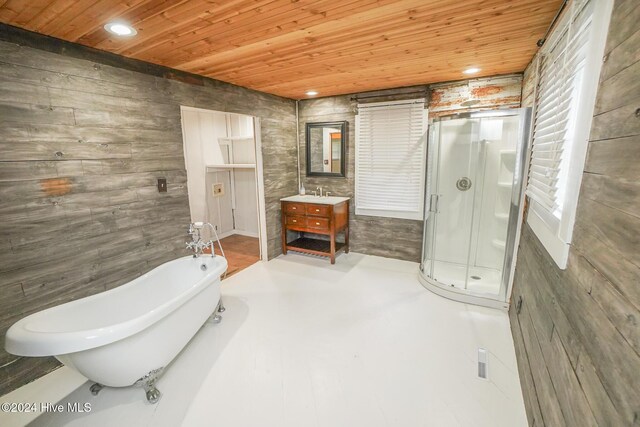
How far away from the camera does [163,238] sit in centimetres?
270

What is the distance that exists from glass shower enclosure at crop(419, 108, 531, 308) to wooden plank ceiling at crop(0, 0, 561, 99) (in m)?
0.65

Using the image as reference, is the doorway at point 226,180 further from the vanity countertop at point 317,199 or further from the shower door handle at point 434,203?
the shower door handle at point 434,203

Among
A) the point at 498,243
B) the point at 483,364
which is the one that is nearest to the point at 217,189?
the point at 498,243

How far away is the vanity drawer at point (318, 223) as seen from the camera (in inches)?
151

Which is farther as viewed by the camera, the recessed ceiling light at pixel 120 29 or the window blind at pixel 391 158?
the window blind at pixel 391 158

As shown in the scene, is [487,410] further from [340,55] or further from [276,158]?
[276,158]

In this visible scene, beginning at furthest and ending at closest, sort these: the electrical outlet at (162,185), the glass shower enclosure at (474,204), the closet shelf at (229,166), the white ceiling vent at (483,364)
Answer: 1. the closet shelf at (229,166)
2. the glass shower enclosure at (474,204)
3. the electrical outlet at (162,185)
4. the white ceiling vent at (483,364)

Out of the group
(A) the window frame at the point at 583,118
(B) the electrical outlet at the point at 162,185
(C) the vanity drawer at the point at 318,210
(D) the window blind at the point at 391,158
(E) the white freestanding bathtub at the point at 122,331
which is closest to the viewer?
(A) the window frame at the point at 583,118

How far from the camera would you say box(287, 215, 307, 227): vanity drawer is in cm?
402

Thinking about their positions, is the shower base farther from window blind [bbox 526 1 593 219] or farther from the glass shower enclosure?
window blind [bbox 526 1 593 219]

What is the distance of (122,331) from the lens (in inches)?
60.6

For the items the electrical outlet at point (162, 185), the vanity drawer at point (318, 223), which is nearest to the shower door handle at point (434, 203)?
the vanity drawer at point (318, 223)

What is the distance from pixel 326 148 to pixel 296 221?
47.2 inches

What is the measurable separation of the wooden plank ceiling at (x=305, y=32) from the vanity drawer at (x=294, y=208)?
1721 mm
